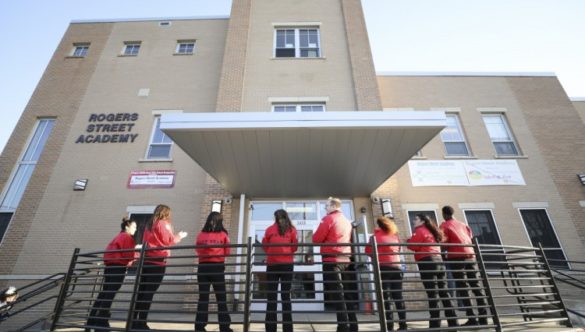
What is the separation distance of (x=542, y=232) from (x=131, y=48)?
1678 cm

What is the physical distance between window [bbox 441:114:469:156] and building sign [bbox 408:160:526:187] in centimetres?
50

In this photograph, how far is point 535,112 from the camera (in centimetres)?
1036

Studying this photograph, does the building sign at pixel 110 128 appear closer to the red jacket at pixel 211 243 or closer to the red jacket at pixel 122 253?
the red jacket at pixel 122 253

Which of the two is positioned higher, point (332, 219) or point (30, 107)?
point (30, 107)

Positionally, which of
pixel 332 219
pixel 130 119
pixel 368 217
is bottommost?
pixel 332 219

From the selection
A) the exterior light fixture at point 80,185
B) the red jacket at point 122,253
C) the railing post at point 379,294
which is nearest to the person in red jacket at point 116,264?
the red jacket at point 122,253

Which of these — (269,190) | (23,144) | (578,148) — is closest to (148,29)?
(23,144)

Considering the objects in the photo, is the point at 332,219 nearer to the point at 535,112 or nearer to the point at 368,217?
the point at 368,217

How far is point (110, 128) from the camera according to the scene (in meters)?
9.63

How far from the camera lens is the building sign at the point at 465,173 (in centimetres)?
898

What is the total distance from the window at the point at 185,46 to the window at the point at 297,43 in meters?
3.76

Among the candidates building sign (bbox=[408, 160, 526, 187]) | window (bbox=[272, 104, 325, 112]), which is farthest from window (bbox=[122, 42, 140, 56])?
building sign (bbox=[408, 160, 526, 187])

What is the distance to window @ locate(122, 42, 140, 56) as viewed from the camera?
11430 mm

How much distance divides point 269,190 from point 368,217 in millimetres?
2914
